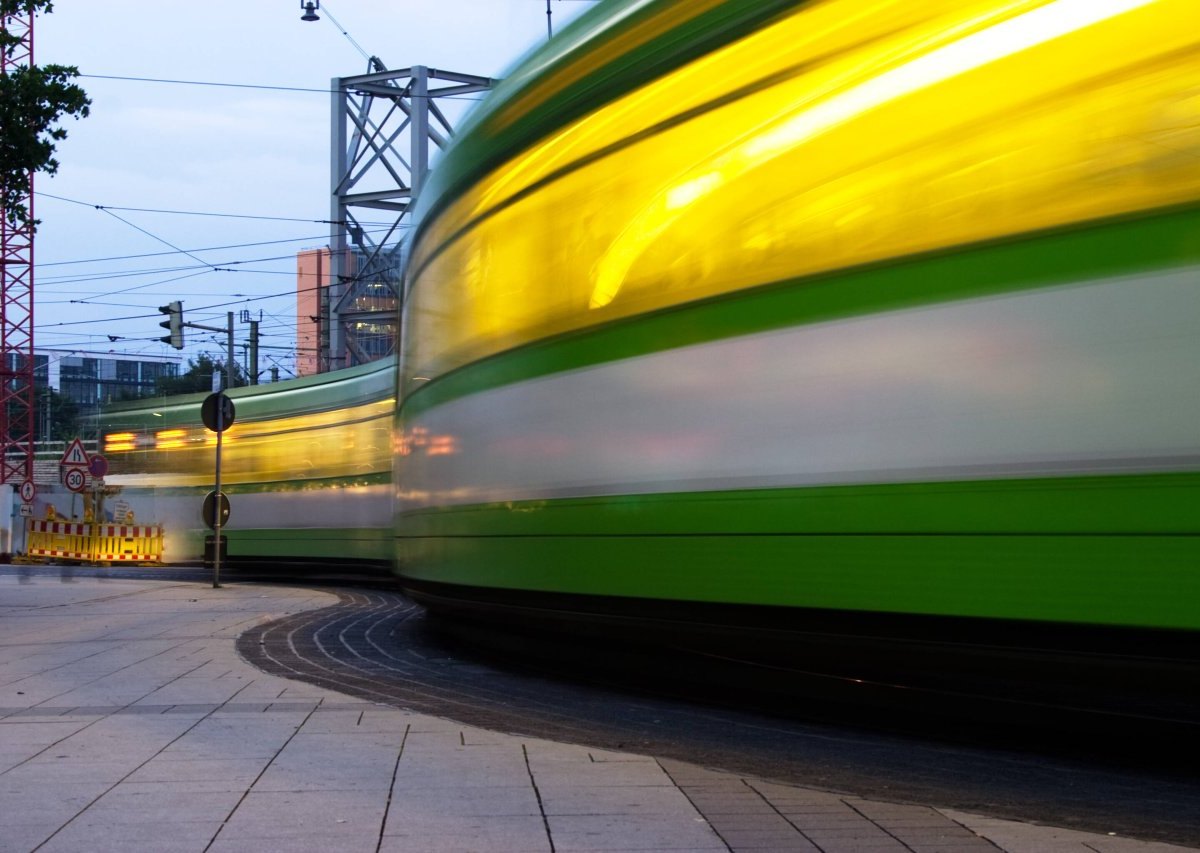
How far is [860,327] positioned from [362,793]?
2.41 metres

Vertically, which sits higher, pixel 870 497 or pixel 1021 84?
pixel 1021 84

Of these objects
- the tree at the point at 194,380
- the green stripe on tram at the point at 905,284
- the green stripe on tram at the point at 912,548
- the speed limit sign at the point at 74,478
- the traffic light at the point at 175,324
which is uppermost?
the tree at the point at 194,380

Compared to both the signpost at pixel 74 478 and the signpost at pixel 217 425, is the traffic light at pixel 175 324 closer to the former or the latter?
the signpost at pixel 74 478

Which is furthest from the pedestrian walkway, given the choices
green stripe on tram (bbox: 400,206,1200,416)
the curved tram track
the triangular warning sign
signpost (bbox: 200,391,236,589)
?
the triangular warning sign

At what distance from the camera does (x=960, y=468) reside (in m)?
5.26

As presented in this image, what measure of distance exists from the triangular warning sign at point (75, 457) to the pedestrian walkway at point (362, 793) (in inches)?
750

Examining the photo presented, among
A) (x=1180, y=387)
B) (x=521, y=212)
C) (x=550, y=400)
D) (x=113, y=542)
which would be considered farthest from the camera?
(x=113, y=542)

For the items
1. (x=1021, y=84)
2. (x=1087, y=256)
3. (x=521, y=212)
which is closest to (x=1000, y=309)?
(x=1087, y=256)

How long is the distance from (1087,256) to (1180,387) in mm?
544

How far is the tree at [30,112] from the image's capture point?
1912cm

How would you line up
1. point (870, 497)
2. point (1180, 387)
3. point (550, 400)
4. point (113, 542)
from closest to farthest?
point (1180, 387)
point (870, 497)
point (550, 400)
point (113, 542)

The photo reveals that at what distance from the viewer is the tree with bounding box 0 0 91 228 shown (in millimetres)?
19125

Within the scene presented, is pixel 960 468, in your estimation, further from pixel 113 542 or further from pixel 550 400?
pixel 113 542

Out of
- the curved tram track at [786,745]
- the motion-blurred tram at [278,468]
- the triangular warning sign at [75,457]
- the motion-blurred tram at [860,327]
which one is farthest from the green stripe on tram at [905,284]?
the triangular warning sign at [75,457]
